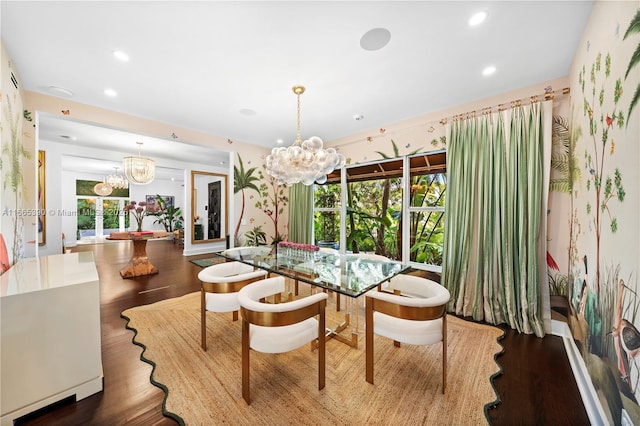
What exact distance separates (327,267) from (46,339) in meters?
2.03

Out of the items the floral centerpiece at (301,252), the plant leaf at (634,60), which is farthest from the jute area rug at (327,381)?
the plant leaf at (634,60)

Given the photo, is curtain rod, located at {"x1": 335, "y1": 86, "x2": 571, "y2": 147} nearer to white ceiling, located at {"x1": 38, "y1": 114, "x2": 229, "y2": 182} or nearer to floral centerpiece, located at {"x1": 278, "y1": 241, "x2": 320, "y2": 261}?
floral centerpiece, located at {"x1": 278, "y1": 241, "x2": 320, "y2": 261}

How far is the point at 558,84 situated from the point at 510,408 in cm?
299

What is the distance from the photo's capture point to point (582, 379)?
64.9 inches

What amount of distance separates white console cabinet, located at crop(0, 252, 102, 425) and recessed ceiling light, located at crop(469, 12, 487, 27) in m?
3.19

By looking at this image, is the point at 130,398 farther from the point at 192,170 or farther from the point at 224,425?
the point at 192,170

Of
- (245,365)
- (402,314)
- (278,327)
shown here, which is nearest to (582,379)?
(402,314)

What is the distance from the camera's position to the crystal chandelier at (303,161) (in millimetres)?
2514

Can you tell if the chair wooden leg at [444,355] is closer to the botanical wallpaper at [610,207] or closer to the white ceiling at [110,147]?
the botanical wallpaper at [610,207]

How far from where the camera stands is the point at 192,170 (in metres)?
6.55

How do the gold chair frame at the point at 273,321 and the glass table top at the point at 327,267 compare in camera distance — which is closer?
the gold chair frame at the point at 273,321

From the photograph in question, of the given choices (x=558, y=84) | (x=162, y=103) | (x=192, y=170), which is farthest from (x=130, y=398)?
(x=192, y=170)

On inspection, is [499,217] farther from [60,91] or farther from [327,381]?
[60,91]

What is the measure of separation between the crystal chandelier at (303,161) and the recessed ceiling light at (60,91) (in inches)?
97.8
